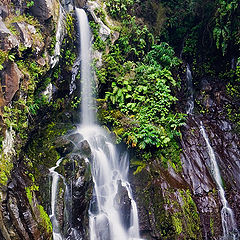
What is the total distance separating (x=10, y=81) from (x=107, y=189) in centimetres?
453

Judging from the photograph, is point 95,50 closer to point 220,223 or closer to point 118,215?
point 118,215

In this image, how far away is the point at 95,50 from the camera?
10.8 meters

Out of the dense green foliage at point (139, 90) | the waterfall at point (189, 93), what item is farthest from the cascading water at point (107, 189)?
the waterfall at point (189, 93)

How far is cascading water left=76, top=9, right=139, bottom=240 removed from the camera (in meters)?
7.14

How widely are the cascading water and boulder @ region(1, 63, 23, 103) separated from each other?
10.4ft

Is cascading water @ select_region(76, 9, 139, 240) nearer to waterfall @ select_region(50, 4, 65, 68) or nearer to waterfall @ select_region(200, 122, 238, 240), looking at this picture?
waterfall @ select_region(50, 4, 65, 68)

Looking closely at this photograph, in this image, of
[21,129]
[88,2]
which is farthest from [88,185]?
[88,2]

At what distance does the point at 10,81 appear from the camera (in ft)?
19.4

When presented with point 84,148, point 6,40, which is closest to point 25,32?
point 6,40

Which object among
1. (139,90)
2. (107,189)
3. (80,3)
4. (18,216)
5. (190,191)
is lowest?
(18,216)

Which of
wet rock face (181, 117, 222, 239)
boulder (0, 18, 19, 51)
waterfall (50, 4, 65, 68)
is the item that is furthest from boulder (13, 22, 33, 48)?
wet rock face (181, 117, 222, 239)

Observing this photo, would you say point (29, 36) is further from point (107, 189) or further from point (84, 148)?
point (107, 189)

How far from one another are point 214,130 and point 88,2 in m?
8.55

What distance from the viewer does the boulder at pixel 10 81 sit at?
5786 millimetres
